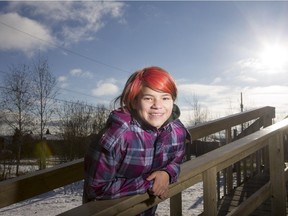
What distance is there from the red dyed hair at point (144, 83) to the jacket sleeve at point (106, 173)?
27cm

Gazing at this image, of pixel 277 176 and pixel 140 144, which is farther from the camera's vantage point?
pixel 277 176

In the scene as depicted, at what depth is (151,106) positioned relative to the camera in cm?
151

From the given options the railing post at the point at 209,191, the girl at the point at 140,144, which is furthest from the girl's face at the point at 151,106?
the railing post at the point at 209,191

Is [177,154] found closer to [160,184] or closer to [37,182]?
[160,184]

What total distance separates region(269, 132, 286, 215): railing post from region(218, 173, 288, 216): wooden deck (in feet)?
2.02

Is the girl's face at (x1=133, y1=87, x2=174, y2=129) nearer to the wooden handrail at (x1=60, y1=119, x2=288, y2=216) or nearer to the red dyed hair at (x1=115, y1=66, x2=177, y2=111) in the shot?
the red dyed hair at (x1=115, y1=66, x2=177, y2=111)

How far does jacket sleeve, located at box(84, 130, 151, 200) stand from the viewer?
4.07 feet

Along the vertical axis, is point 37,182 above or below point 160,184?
below

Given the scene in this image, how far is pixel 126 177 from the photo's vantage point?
1.38 m

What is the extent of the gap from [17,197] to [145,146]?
92cm

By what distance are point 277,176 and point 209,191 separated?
4.06 ft

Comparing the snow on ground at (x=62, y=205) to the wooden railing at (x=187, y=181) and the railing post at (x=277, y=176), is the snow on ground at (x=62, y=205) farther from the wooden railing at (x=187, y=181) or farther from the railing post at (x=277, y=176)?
the wooden railing at (x=187, y=181)

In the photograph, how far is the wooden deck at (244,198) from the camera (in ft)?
11.5

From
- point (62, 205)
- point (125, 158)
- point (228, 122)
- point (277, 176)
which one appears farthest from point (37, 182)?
point (62, 205)
